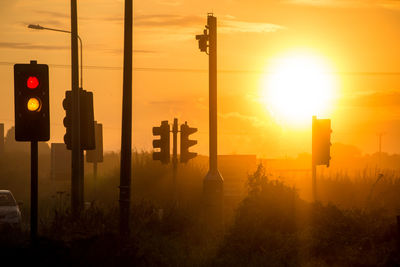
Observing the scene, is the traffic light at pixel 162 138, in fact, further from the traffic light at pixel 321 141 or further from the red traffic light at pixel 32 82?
the red traffic light at pixel 32 82

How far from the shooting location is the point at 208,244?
24.2 meters

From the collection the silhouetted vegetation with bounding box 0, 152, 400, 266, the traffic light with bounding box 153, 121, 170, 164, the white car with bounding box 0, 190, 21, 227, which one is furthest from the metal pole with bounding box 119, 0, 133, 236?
the white car with bounding box 0, 190, 21, 227

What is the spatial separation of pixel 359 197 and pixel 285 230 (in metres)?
20.1

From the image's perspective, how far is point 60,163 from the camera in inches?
2057

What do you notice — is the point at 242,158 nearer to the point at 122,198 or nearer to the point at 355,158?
the point at 122,198

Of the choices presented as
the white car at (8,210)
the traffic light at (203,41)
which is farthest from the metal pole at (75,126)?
the traffic light at (203,41)

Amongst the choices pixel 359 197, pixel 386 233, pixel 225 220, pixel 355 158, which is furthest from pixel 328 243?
pixel 355 158

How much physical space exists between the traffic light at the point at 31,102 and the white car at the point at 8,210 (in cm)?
1374

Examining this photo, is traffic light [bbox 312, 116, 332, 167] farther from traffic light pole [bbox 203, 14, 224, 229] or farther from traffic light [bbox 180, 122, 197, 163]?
traffic light pole [bbox 203, 14, 224, 229]

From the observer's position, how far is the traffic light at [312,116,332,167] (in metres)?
37.2

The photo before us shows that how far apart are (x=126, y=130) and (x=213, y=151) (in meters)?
9.61

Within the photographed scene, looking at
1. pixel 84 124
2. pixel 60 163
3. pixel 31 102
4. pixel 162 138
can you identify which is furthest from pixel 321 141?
pixel 31 102

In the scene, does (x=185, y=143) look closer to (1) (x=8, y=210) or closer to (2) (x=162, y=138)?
(2) (x=162, y=138)

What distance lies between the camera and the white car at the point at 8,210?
31.5 m
